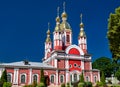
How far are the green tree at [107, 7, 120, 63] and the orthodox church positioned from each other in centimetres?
2346

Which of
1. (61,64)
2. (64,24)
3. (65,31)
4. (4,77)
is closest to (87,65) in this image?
(61,64)

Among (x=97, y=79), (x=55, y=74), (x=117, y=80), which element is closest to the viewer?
(x=55, y=74)

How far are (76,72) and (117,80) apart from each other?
14.7 metres

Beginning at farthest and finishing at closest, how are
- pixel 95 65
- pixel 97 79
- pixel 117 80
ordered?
pixel 95 65 < pixel 117 80 < pixel 97 79

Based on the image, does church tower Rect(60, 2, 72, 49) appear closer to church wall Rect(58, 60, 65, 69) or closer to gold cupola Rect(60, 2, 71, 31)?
gold cupola Rect(60, 2, 71, 31)

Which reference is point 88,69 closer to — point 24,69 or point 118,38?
point 24,69

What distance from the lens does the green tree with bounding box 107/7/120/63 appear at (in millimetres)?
21578

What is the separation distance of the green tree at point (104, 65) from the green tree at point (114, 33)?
1658 inches

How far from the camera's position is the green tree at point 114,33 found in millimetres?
21578

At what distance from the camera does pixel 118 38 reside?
21672mm

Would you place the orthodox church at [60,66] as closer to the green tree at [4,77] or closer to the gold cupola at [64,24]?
the gold cupola at [64,24]

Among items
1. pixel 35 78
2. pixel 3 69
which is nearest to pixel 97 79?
pixel 35 78

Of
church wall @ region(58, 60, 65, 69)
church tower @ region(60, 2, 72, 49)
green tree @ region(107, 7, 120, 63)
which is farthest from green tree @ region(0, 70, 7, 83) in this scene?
green tree @ region(107, 7, 120, 63)

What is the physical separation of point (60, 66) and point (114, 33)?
2536cm
